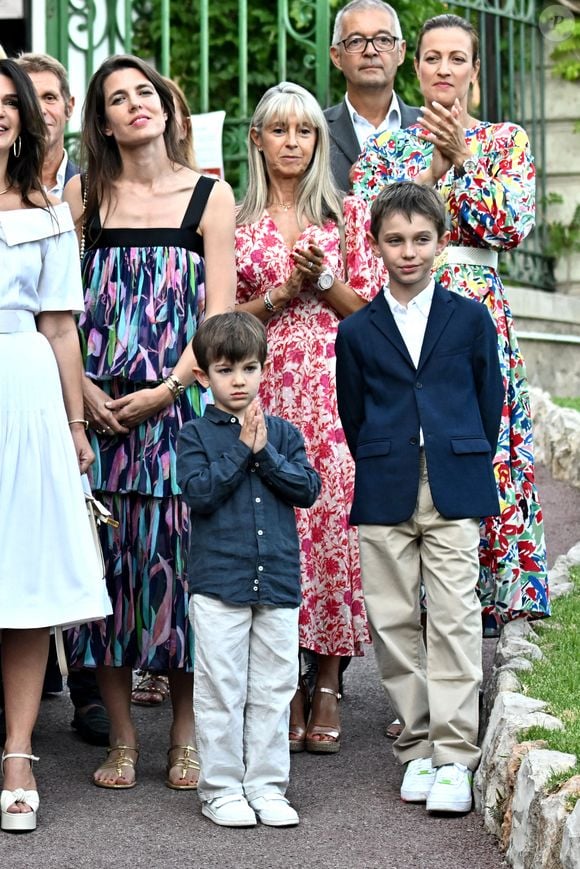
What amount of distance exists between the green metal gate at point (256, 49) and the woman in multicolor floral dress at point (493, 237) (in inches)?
148

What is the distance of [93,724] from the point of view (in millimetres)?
5148

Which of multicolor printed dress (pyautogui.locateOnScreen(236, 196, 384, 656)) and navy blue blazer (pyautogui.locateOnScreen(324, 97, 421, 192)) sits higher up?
navy blue blazer (pyautogui.locateOnScreen(324, 97, 421, 192))

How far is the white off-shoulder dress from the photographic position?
4.22 meters

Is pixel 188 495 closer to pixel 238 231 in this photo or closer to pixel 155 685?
pixel 238 231

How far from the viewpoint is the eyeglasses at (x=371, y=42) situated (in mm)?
5652

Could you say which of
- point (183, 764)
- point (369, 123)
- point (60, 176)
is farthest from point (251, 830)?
point (369, 123)

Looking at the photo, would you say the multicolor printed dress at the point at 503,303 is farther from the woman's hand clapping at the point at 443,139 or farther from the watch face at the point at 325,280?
the watch face at the point at 325,280

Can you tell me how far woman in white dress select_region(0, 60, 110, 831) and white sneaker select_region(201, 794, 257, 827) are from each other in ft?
1.55

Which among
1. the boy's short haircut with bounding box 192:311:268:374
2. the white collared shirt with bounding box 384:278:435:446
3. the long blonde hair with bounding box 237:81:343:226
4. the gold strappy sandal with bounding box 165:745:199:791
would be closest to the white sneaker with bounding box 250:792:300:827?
the gold strappy sandal with bounding box 165:745:199:791

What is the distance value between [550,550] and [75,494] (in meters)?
4.20

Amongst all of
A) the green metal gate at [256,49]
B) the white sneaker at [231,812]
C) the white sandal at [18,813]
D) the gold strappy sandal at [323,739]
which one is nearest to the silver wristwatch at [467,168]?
the gold strappy sandal at [323,739]

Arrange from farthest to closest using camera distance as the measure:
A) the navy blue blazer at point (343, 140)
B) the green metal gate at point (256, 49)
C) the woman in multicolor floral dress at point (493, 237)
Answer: the green metal gate at point (256, 49), the navy blue blazer at point (343, 140), the woman in multicolor floral dress at point (493, 237)

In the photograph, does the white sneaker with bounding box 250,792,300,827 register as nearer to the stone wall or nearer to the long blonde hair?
the stone wall

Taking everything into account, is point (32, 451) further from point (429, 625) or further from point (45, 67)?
point (45, 67)
